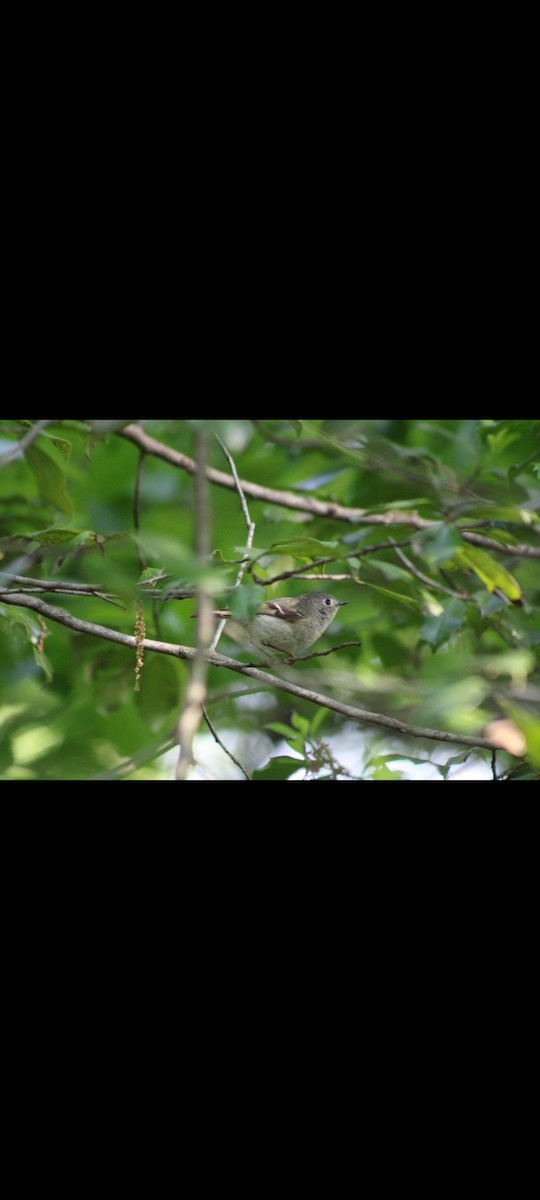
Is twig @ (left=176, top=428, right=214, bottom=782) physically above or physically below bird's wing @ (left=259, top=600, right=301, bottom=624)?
below

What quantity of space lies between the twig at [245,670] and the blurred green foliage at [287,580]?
23 millimetres

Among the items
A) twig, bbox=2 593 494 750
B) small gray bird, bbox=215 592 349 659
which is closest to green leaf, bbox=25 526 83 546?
twig, bbox=2 593 494 750

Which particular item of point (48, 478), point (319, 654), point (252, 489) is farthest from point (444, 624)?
point (48, 478)

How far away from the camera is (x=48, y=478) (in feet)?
6.93

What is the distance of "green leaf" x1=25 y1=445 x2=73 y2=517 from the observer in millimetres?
2076

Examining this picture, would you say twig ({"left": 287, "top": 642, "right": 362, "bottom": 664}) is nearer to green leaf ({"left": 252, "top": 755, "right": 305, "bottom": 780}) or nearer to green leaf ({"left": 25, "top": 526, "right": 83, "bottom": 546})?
green leaf ({"left": 252, "top": 755, "right": 305, "bottom": 780})

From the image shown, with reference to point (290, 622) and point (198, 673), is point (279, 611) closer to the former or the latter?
point (290, 622)

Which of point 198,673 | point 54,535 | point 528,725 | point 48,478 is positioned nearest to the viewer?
point 528,725

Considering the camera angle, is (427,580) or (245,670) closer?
(245,670)

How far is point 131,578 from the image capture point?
1829mm

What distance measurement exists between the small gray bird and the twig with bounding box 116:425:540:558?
7.8 inches

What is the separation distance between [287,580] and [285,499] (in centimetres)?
38

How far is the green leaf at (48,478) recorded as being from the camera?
2076mm
